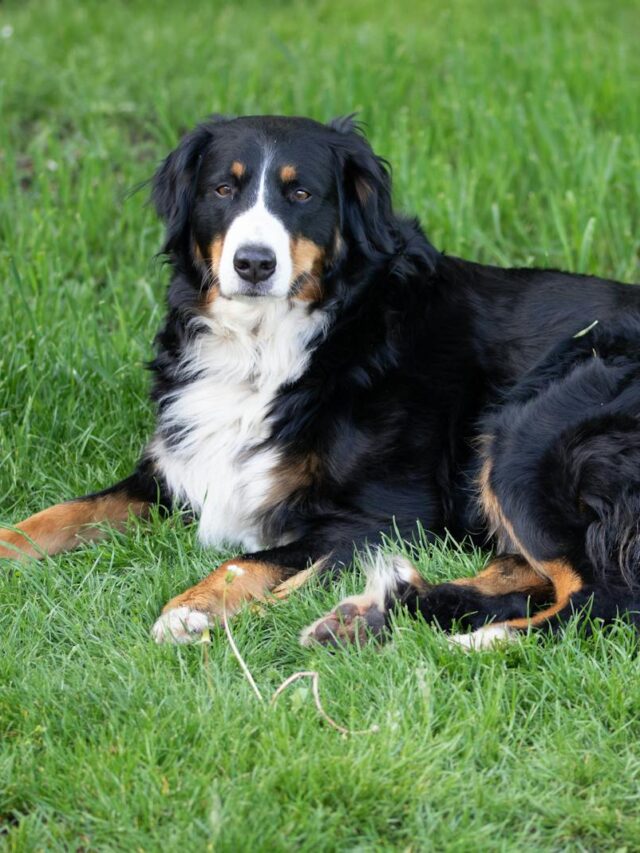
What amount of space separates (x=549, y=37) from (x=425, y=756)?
578 cm

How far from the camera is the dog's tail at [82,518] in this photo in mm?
3654

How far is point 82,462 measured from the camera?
4.33 metres

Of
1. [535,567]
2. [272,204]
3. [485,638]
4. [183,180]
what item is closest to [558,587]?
[535,567]

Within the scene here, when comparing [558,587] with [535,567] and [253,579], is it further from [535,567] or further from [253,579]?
[253,579]

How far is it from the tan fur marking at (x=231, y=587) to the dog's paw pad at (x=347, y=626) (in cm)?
26

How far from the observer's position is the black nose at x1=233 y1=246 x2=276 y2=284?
3.40 meters

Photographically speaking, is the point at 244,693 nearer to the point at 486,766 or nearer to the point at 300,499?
the point at 486,766

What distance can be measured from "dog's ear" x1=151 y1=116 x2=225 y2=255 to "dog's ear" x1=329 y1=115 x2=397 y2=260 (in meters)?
0.45

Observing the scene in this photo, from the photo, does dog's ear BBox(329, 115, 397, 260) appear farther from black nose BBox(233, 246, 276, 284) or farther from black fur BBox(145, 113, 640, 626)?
black nose BBox(233, 246, 276, 284)

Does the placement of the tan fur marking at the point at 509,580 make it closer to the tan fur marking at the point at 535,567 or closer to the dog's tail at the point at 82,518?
the tan fur marking at the point at 535,567

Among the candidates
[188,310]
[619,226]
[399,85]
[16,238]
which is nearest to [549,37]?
[399,85]

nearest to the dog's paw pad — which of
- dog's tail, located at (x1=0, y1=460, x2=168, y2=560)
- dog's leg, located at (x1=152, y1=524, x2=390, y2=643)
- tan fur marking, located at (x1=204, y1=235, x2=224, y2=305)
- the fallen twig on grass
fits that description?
the fallen twig on grass

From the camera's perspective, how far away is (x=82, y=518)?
3.78 m

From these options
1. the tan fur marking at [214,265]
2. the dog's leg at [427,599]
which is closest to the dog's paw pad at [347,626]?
the dog's leg at [427,599]
